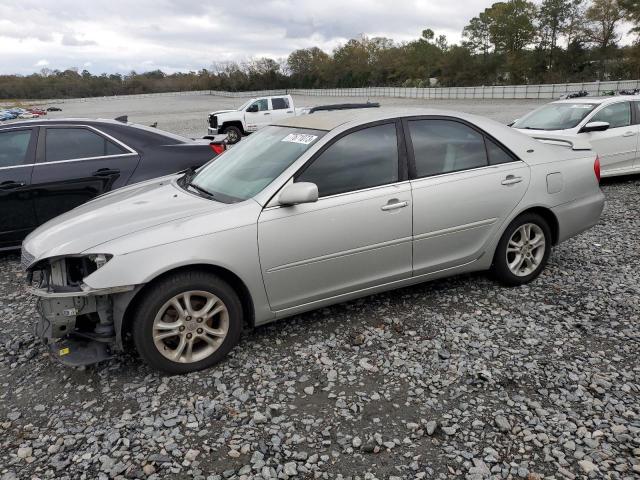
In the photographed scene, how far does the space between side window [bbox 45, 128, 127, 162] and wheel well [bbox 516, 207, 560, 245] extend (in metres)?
4.43

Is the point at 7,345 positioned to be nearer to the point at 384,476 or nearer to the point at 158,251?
the point at 158,251

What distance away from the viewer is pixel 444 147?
13.3ft

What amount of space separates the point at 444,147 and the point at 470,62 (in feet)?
202

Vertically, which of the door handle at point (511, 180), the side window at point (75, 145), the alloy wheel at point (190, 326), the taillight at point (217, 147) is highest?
the side window at point (75, 145)

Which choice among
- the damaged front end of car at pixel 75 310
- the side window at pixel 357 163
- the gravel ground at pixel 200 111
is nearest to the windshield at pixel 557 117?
the side window at pixel 357 163

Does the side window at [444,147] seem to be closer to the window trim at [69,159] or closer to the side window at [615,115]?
the window trim at [69,159]

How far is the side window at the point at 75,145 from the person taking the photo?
18.3 feet

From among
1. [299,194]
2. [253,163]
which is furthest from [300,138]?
[299,194]

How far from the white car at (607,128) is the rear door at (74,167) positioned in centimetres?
639

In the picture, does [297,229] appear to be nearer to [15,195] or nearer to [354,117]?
[354,117]

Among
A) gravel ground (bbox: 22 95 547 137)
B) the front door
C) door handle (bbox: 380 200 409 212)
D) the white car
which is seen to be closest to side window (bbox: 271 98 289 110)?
gravel ground (bbox: 22 95 547 137)

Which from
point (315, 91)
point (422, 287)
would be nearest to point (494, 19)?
point (315, 91)

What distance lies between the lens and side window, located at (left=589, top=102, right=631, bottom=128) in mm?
8477

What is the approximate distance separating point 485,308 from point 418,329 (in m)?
0.69
